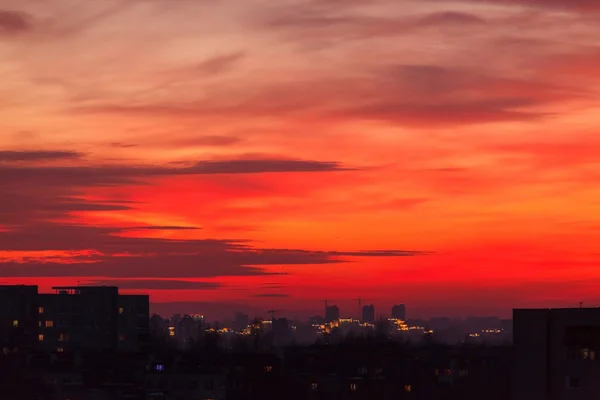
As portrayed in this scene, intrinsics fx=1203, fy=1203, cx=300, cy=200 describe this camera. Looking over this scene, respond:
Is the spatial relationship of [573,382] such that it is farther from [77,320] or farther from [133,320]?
[133,320]

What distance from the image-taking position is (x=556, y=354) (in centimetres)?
5984

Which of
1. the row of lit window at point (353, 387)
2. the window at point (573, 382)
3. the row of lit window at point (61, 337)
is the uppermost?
the window at point (573, 382)

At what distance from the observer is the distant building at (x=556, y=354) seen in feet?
194

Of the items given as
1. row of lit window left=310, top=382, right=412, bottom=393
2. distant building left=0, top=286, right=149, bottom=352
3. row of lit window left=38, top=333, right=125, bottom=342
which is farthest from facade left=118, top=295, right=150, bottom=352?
row of lit window left=310, top=382, right=412, bottom=393

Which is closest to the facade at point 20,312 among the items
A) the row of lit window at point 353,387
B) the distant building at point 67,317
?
the distant building at point 67,317

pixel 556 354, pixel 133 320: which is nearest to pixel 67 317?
pixel 133 320

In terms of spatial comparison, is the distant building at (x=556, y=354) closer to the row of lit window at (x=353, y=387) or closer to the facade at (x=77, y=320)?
the row of lit window at (x=353, y=387)

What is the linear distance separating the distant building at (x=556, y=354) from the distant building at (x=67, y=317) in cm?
10939

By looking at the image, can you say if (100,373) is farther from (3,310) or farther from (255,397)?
(3,310)

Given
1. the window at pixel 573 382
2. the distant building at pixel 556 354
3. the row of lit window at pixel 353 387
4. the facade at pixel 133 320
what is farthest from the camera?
the facade at pixel 133 320

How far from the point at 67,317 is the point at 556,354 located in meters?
119

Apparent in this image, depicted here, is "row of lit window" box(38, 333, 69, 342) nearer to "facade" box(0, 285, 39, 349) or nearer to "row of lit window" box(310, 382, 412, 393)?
"facade" box(0, 285, 39, 349)

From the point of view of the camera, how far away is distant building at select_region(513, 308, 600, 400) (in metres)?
59.0

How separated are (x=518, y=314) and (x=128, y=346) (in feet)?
384
